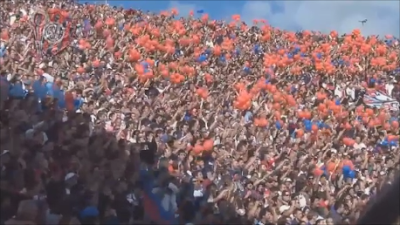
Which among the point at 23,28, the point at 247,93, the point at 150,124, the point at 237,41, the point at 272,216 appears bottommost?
the point at 272,216

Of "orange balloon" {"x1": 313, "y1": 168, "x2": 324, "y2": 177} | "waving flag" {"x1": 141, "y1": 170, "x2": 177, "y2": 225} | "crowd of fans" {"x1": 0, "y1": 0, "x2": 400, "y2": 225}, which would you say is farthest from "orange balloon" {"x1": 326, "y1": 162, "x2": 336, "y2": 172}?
"waving flag" {"x1": 141, "y1": 170, "x2": 177, "y2": 225}

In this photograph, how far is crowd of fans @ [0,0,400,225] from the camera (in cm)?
446

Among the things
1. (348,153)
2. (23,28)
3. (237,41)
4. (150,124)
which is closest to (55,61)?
(23,28)

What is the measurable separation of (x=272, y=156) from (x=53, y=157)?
2774 millimetres

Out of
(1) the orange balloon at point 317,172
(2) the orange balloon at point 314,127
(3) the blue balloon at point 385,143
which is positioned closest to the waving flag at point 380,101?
(3) the blue balloon at point 385,143

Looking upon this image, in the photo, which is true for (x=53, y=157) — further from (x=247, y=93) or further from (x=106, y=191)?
(x=247, y=93)

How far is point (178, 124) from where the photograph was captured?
6.93 metres

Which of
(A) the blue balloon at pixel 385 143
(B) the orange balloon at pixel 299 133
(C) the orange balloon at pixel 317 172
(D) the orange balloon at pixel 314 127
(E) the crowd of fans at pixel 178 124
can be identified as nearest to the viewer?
(E) the crowd of fans at pixel 178 124

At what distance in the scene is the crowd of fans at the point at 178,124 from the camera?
4457mm

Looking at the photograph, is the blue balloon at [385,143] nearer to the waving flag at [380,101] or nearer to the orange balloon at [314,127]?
the orange balloon at [314,127]

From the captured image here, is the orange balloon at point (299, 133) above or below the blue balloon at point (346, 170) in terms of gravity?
above

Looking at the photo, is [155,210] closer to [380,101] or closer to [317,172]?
[317,172]

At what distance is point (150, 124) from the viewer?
20.8 ft

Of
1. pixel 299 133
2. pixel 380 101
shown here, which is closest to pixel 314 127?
pixel 299 133
